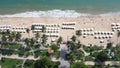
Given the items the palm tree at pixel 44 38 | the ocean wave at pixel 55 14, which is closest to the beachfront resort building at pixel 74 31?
the palm tree at pixel 44 38

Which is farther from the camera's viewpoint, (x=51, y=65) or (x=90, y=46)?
(x=90, y=46)

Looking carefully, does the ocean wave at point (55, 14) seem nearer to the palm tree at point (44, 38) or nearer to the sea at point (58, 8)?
the sea at point (58, 8)

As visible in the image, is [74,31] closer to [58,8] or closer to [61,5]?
[58,8]

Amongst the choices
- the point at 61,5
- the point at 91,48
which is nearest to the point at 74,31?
the point at 91,48

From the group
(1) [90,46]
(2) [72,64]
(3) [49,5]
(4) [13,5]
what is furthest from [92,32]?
(4) [13,5]

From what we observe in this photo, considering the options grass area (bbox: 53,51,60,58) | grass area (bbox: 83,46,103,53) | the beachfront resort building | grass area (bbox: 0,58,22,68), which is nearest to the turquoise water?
the beachfront resort building

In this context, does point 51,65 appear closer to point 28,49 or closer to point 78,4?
point 28,49

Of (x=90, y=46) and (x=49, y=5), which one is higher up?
(x=49, y=5)

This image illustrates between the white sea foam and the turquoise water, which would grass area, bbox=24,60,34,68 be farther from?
the turquoise water
